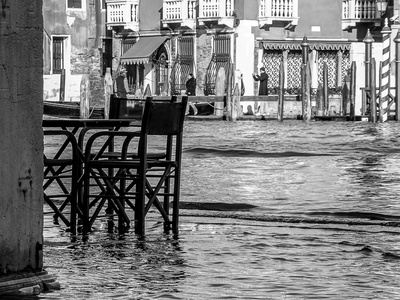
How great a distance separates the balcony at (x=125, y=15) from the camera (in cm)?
5894

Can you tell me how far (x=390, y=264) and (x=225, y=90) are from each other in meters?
38.3

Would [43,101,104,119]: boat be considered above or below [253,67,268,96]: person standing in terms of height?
below

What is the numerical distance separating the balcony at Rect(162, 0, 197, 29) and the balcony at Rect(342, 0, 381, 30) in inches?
246

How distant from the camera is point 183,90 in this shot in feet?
180

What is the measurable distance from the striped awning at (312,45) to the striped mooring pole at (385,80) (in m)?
12.5

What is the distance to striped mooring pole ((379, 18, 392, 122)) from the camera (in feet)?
132

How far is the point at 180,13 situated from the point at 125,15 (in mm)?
4228

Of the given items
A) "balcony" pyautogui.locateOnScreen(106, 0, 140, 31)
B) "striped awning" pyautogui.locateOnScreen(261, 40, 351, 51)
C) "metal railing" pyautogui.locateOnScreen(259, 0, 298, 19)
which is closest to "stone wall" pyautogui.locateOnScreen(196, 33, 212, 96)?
"striped awning" pyautogui.locateOnScreen(261, 40, 351, 51)

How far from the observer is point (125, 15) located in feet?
193

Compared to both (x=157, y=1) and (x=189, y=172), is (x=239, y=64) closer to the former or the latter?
(x=157, y=1)

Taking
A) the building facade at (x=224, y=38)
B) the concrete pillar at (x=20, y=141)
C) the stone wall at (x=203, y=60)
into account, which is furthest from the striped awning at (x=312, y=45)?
the concrete pillar at (x=20, y=141)

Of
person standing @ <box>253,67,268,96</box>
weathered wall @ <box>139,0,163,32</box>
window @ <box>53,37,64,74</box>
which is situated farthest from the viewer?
weathered wall @ <box>139,0,163,32</box>

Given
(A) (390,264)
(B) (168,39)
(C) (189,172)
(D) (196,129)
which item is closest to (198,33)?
(B) (168,39)

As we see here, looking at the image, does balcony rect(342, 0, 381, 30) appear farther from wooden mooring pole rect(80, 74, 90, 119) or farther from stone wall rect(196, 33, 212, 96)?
wooden mooring pole rect(80, 74, 90, 119)
